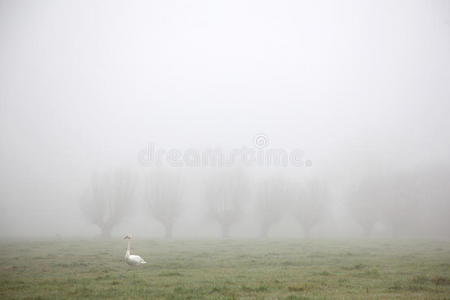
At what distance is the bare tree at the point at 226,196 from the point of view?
206 ft

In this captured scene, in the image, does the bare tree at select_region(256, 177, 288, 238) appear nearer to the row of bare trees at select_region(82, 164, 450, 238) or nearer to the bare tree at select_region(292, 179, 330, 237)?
the row of bare trees at select_region(82, 164, 450, 238)

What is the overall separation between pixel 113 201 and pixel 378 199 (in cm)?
5534

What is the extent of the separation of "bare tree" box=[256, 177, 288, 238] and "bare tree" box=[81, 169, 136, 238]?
26.8 meters

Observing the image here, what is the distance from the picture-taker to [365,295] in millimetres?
13234

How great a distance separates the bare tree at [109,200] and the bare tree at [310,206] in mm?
35363

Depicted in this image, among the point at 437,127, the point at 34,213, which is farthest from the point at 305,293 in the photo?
the point at 437,127

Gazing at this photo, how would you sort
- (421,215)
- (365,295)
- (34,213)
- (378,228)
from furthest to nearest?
(34,213), (378,228), (421,215), (365,295)

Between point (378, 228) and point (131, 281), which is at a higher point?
point (131, 281)

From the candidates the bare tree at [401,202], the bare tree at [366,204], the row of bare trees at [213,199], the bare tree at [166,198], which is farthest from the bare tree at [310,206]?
the bare tree at [166,198]

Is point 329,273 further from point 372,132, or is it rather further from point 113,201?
point 372,132

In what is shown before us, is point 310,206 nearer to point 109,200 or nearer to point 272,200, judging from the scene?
point 272,200

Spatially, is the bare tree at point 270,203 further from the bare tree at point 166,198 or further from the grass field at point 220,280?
the grass field at point 220,280
